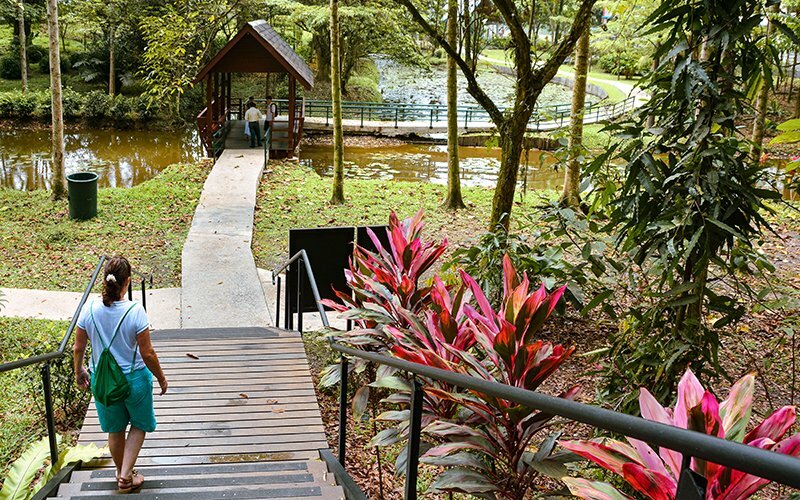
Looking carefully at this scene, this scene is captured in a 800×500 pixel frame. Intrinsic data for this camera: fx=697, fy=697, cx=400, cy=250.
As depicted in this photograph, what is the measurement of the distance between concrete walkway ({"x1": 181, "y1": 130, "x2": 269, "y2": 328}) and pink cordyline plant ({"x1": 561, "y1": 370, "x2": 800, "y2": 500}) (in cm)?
750

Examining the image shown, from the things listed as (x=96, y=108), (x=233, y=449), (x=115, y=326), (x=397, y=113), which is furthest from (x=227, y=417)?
(x=96, y=108)

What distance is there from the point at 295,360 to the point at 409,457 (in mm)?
4006

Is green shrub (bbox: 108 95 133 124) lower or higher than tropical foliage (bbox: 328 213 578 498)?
higher

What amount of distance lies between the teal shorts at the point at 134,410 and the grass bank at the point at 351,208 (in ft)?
25.0

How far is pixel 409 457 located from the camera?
2.74 metres

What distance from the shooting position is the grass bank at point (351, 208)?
1333 centimetres

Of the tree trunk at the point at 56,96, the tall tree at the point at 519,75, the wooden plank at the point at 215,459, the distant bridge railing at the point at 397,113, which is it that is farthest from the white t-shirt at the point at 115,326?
the distant bridge railing at the point at 397,113

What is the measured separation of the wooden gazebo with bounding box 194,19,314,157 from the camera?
1866cm

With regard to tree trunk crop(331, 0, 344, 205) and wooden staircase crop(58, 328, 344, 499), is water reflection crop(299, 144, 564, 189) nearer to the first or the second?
tree trunk crop(331, 0, 344, 205)

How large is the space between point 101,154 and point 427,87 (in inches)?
933

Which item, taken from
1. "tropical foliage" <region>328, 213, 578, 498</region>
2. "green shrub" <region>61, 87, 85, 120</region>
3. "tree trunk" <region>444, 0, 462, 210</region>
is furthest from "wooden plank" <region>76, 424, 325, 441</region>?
"green shrub" <region>61, 87, 85, 120</region>

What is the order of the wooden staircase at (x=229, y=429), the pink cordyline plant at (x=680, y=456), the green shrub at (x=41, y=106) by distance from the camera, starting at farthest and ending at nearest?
the green shrub at (x=41, y=106)
the wooden staircase at (x=229, y=429)
the pink cordyline plant at (x=680, y=456)

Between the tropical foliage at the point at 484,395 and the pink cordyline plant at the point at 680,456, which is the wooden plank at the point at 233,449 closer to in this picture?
the tropical foliage at the point at 484,395

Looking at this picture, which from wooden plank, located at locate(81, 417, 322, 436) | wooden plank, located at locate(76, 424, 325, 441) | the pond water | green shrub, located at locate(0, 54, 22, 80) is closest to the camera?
wooden plank, located at locate(76, 424, 325, 441)
